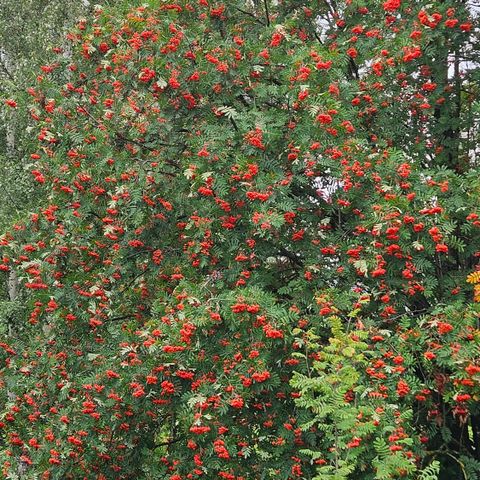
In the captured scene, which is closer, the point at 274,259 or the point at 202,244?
the point at 202,244

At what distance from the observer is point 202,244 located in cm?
686

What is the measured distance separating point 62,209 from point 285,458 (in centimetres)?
324

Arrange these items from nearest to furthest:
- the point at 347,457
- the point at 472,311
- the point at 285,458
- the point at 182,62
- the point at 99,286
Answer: the point at 347,457
the point at 472,311
the point at 285,458
the point at 182,62
the point at 99,286

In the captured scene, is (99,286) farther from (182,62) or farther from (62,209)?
(182,62)

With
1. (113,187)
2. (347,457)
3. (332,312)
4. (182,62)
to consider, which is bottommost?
(347,457)

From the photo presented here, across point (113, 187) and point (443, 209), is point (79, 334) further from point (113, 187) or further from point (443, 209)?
point (443, 209)

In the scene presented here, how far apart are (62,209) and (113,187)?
547 mm

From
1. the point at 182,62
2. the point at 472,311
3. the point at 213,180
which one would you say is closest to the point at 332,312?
the point at 472,311

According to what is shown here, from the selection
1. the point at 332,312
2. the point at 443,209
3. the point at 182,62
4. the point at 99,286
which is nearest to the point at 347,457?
the point at 332,312

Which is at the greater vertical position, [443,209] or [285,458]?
[443,209]

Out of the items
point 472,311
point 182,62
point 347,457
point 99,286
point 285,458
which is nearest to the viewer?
point 347,457

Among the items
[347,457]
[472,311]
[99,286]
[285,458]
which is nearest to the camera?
[347,457]

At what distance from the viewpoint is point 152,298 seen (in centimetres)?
816

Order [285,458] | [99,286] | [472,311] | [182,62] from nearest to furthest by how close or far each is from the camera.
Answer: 1. [472,311]
2. [285,458]
3. [182,62]
4. [99,286]
